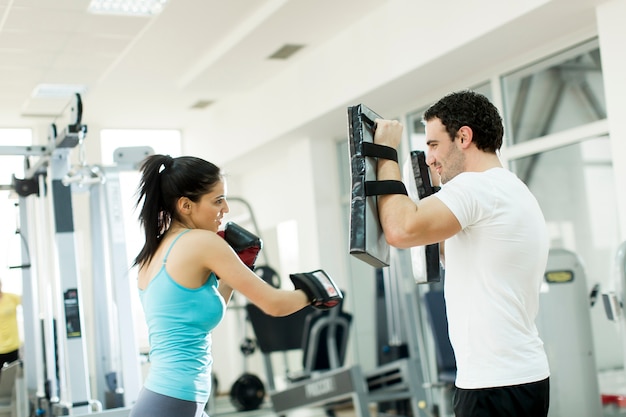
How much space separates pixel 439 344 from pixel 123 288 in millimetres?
2434

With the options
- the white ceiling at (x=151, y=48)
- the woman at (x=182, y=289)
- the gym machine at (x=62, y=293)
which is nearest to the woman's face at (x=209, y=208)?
the woman at (x=182, y=289)

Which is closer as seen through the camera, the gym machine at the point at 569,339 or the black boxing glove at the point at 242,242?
the black boxing glove at the point at 242,242

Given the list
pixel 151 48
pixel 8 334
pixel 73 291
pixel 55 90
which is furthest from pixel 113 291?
pixel 55 90

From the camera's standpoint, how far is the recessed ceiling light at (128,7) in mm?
6102

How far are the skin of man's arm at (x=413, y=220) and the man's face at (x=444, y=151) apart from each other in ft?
0.42

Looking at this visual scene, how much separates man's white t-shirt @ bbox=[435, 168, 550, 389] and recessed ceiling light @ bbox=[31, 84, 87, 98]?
21.8ft

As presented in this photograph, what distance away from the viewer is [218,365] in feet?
33.5

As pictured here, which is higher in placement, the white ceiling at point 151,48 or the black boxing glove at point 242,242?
the white ceiling at point 151,48

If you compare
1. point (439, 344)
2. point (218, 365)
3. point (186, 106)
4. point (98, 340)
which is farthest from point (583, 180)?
point (218, 365)

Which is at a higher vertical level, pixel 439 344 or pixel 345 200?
pixel 345 200

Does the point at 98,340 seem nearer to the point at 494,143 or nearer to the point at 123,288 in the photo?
the point at 123,288

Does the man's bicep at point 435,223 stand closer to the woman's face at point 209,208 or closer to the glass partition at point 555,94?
the woman's face at point 209,208

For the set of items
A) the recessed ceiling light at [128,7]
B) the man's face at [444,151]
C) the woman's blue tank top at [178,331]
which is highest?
the recessed ceiling light at [128,7]

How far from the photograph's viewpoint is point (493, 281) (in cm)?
184
